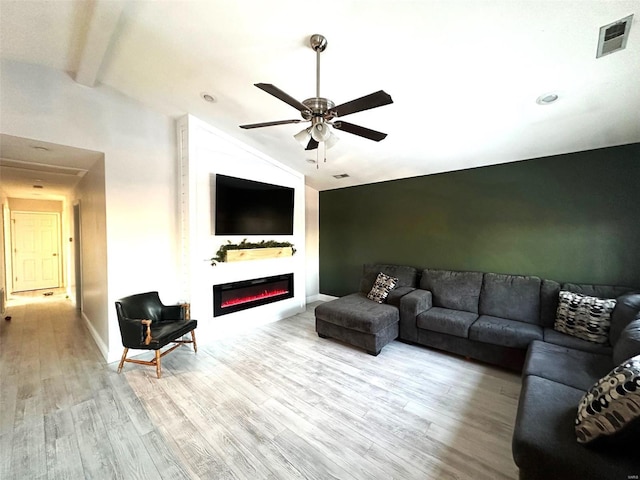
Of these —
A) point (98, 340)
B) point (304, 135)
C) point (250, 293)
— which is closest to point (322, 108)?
point (304, 135)

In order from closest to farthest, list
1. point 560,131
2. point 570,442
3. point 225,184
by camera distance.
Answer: point 570,442
point 560,131
point 225,184

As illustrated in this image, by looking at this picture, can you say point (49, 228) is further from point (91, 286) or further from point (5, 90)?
point (5, 90)

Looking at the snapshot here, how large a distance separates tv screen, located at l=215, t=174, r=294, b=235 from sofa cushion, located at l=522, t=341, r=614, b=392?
3.65m

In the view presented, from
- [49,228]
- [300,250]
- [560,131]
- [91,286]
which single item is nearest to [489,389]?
[560,131]

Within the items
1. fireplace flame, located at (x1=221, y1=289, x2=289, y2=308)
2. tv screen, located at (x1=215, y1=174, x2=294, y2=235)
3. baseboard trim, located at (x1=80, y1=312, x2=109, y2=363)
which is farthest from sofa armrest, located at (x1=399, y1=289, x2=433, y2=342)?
baseboard trim, located at (x1=80, y1=312, x2=109, y2=363)

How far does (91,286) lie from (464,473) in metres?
5.00

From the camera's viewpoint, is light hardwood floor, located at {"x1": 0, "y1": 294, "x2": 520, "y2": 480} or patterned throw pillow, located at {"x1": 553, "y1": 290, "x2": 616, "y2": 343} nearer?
light hardwood floor, located at {"x1": 0, "y1": 294, "x2": 520, "y2": 480}

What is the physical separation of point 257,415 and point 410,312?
2.25 m

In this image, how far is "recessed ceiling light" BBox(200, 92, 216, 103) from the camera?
2.87 meters

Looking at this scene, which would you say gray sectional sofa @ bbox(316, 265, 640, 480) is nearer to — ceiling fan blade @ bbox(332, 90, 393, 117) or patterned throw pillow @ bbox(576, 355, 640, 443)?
A: patterned throw pillow @ bbox(576, 355, 640, 443)

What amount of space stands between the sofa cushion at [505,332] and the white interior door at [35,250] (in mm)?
9832

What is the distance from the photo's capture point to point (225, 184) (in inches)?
145

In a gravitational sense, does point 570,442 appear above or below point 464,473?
above

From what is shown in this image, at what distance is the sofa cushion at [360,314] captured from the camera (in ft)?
10.4
